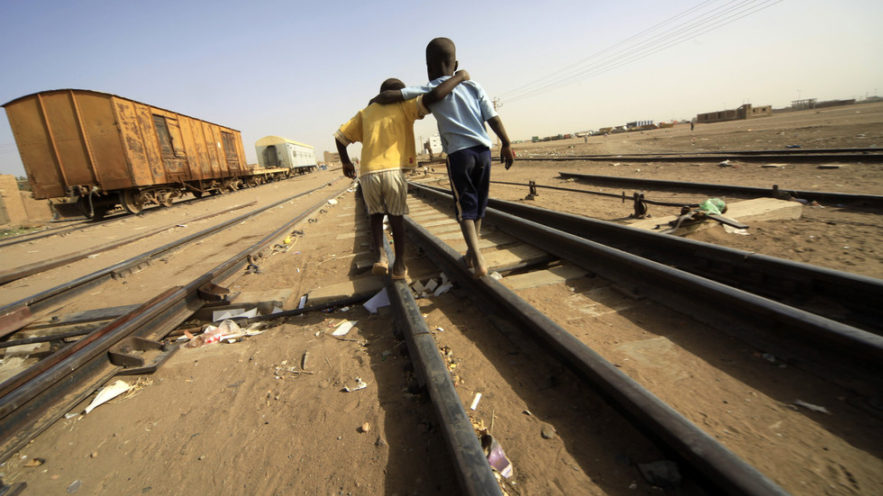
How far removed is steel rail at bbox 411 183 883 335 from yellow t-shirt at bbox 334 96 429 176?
231 cm

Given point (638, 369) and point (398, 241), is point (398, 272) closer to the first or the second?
point (398, 241)

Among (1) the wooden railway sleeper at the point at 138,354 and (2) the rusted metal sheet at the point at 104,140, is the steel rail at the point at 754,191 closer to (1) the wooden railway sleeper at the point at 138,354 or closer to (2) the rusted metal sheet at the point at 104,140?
(1) the wooden railway sleeper at the point at 138,354

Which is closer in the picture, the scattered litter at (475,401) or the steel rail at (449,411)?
the steel rail at (449,411)

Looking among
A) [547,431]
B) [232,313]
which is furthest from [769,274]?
[232,313]

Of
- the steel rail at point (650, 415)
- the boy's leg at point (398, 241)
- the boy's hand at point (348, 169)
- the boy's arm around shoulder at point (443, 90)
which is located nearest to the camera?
the steel rail at point (650, 415)

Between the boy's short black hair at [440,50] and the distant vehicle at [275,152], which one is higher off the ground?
the distant vehicle at [275,152]

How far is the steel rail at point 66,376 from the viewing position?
175cm

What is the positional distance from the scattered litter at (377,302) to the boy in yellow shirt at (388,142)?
0.24 m

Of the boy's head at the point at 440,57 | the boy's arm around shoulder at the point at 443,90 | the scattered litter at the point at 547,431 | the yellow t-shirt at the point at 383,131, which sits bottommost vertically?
the scattered litter at the point at 547,431

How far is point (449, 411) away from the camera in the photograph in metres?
1.30

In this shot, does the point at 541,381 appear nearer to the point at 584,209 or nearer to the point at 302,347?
the point at 302,347

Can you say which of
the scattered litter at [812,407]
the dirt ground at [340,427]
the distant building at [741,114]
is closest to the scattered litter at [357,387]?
the dirt ground at [340,427]

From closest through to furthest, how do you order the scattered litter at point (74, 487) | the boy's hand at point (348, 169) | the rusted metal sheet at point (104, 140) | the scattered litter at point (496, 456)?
the scattered litter at point (496, 456)
the scattered litter at point (74, 487)
the boy's hand at point (348, 169)
the rusted metal sheet at point (104, 140)

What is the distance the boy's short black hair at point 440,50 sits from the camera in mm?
2680
